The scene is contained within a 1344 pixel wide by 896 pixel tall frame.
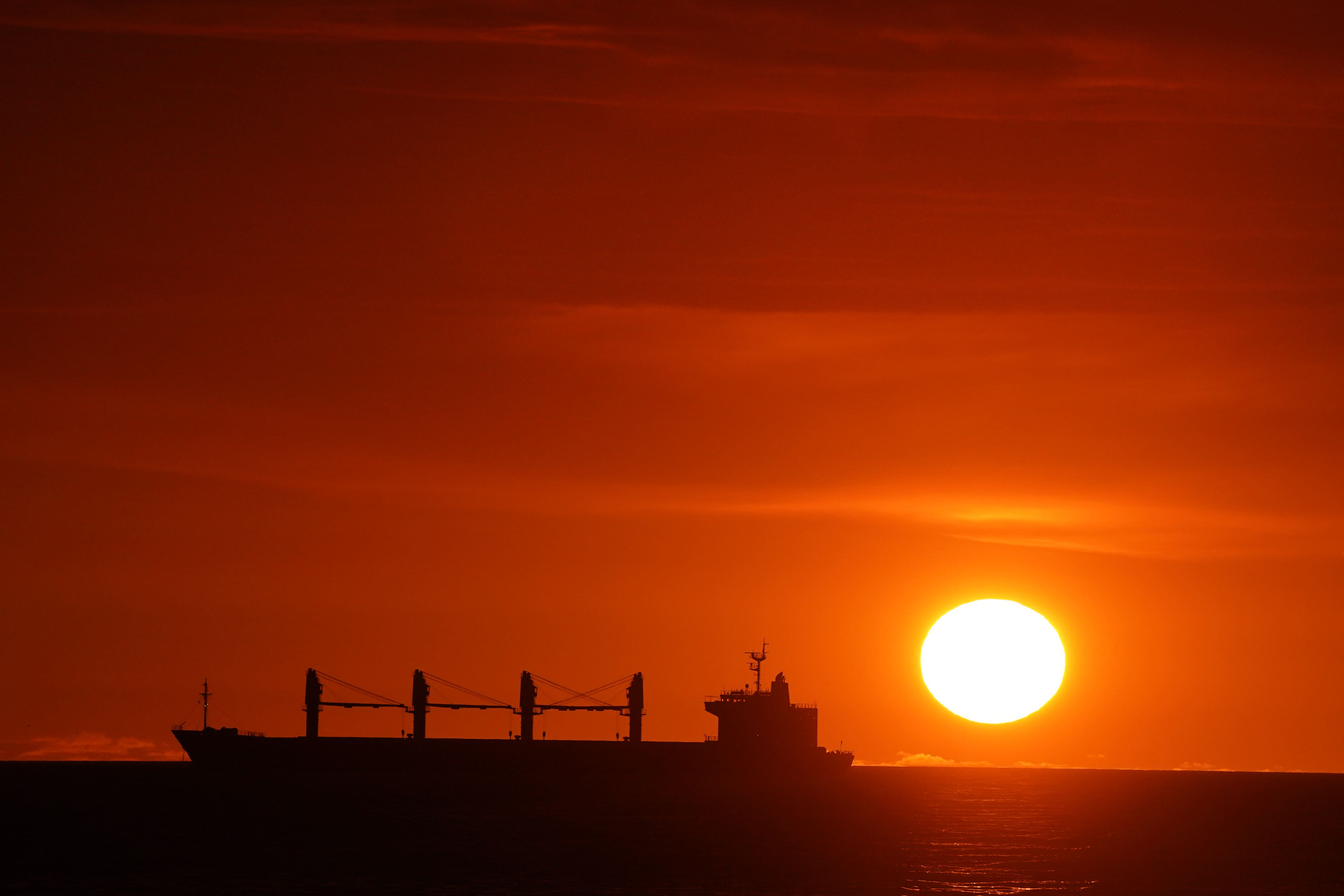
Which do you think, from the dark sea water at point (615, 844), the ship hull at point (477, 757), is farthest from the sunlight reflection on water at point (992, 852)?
the ship hull at point (477, 757)

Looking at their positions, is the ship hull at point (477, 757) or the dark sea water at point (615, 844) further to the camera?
the ship hull at point (477, 757)

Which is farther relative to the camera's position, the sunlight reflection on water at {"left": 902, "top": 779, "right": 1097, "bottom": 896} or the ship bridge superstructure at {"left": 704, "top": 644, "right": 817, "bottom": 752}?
the ship bridge superstructure at {"left": 704, "top": 644, "right": 817, "bottom": 752}

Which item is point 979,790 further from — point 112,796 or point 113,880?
point 113,880

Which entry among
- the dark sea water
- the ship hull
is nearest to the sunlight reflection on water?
the dark sea water

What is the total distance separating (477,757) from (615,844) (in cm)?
5957

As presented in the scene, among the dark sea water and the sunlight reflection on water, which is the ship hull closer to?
the dark sea water

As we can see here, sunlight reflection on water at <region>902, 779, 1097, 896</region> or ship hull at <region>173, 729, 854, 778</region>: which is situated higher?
ship hull at <region>173, 729, 854, 778</region>

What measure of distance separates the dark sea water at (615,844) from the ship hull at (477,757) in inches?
124

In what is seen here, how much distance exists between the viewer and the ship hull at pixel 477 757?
118438 millimetres

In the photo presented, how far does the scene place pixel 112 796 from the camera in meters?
110

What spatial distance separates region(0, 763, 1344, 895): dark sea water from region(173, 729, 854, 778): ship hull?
3152mm

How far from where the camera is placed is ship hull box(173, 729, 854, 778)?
118 meters

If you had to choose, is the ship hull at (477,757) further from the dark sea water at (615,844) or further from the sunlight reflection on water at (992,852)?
the sunlight reflection on water at (992,852)

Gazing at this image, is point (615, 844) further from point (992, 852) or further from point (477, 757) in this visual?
point (477, 757)
